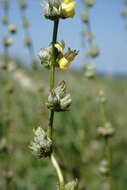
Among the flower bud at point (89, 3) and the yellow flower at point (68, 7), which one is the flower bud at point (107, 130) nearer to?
the flower bud at point (89, 3)

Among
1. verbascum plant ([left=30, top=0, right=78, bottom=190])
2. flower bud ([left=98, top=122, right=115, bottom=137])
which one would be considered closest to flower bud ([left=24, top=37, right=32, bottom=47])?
flower bud ([left=98, top=122, right=115, bottom=137])

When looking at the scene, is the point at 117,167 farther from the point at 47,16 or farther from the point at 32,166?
the point at 47,16

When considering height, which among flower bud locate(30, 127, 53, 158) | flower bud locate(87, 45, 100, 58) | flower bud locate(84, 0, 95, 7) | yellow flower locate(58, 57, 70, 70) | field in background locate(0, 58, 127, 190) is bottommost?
field in background locate(0, 58, 127, 190)

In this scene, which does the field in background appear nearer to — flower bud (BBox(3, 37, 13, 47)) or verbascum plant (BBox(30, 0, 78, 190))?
flower bud (BBox(3, 37, 13, 47))

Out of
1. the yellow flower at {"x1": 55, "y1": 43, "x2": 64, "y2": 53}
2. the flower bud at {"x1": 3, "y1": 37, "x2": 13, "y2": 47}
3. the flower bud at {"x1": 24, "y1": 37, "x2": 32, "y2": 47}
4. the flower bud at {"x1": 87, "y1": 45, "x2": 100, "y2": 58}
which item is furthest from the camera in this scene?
the flower bud at {"x1": 24, "y1": 37, "x2": 32, "y2": 47}

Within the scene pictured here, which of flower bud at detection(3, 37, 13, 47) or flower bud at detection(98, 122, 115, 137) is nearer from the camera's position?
flower bud at detection(98, 122, 115, 137)

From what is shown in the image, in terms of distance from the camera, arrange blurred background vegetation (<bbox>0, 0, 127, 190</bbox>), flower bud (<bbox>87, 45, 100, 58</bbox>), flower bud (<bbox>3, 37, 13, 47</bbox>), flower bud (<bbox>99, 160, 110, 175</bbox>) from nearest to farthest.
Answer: flower bud (<bbox>99, 160, 110, 175</bbox>) → flower bud (<bbox>87, 45, 100, 58</bbox>) → blurred background vegetation (<bbox>0, 0, 127, 190</bbox>) → flower bud (<bbox>3, 37, 13, 47</bbox>)

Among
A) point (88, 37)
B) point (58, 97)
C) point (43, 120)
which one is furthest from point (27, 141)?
point (58, 97)

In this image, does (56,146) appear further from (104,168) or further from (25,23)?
(25,23)

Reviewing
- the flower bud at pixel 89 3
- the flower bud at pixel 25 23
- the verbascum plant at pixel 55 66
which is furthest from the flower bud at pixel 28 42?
the verbascum plant at pixel 55 66
